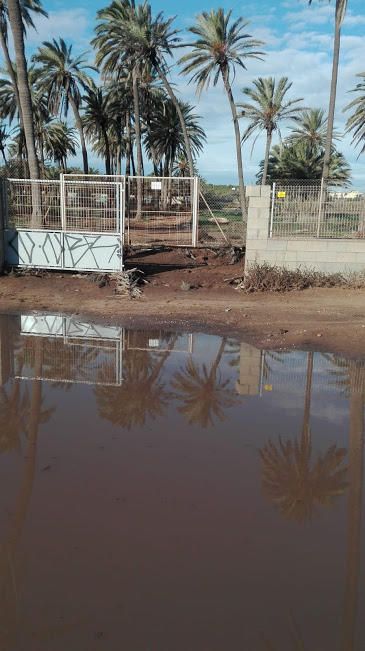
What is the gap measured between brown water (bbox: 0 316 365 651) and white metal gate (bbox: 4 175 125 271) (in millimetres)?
6645

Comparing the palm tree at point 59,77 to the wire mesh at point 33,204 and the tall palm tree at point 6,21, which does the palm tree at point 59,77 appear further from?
the wire mesh at point 33,204

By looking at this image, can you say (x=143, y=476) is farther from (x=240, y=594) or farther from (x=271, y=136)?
(x=271, y=136)

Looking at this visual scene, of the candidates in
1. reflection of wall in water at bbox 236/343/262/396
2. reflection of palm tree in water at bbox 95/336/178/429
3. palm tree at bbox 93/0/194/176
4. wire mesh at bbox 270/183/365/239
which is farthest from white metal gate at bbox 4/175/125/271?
palm tree at bbox 93/0/194/176

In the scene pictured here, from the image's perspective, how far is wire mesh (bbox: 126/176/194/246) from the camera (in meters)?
15.8

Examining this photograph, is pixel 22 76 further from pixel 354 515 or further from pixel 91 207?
pixel 354 515

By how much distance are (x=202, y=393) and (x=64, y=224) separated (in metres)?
8.45

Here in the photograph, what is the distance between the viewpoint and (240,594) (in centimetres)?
321

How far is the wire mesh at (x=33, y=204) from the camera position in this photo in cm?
1373

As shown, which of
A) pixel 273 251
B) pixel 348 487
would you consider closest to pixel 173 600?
pixel 348 487

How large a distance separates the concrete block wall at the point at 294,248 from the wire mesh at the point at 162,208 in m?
2.98

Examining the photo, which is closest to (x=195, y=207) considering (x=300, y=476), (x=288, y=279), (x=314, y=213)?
(x=314, y=213)

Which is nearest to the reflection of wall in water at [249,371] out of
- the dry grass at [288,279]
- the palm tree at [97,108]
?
the dry grass at [288,279]

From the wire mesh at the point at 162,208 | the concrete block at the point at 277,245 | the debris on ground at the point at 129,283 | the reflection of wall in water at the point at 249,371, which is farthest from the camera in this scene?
the wire mesh at the point at 162,208

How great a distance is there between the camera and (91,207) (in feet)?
44.6
